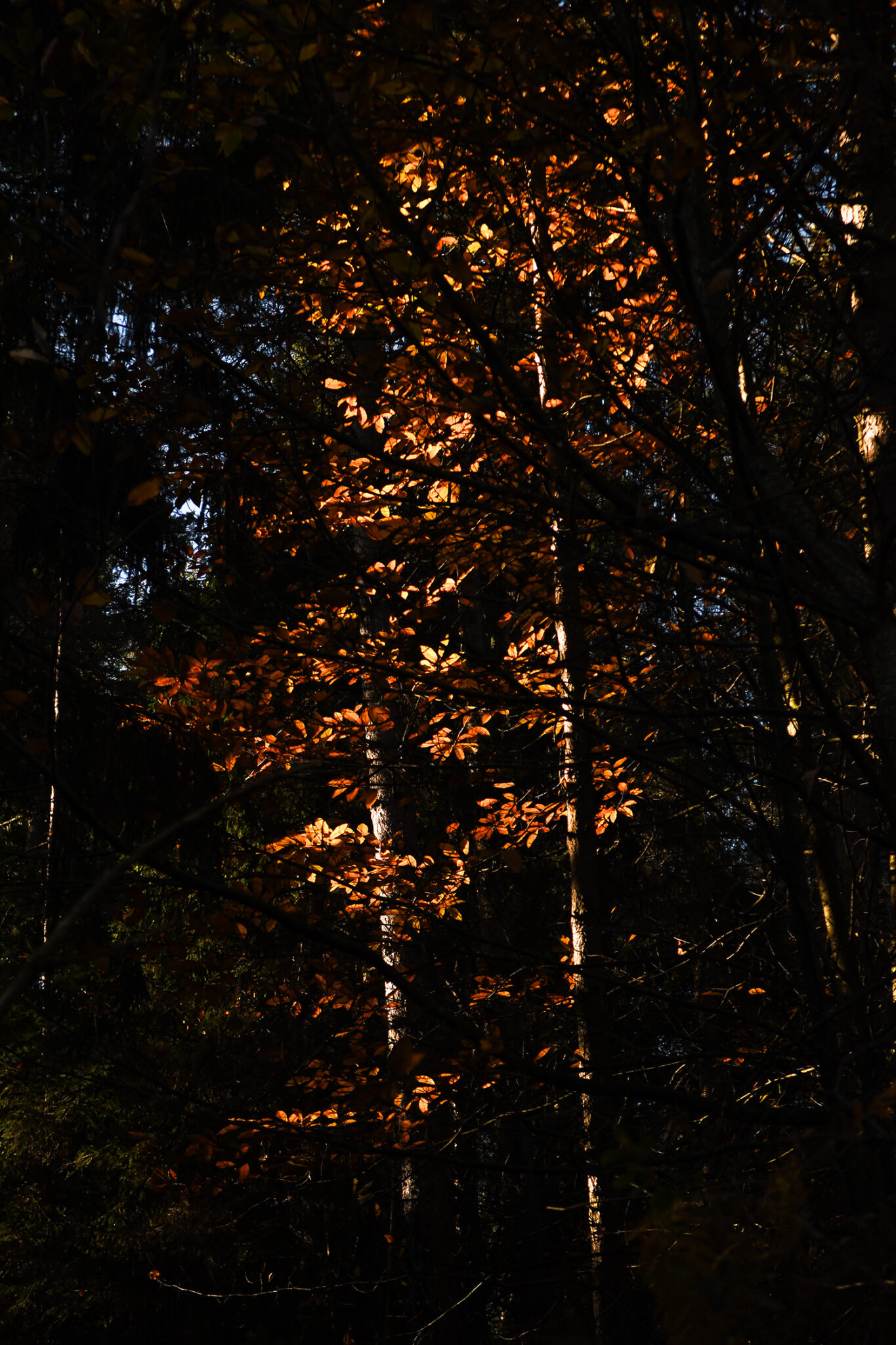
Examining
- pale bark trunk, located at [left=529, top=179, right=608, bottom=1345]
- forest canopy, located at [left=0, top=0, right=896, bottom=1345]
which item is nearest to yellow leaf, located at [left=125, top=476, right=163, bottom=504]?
forest canopy, located at [left=0, top=0, right=896, bottom=1345]

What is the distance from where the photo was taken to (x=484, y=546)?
149 inches

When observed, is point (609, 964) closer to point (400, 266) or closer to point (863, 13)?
point (400, 266)

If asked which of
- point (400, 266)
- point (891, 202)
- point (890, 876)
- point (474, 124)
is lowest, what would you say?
point (890, 876)

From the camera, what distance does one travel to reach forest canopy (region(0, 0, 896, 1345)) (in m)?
2.48

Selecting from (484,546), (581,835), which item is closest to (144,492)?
(484,546)

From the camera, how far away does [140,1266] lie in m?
10.2

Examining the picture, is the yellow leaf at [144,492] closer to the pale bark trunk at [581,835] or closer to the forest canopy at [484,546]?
the forest canopy at [484,546]

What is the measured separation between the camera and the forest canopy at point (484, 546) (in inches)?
97.8

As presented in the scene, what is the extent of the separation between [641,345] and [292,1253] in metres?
10.6

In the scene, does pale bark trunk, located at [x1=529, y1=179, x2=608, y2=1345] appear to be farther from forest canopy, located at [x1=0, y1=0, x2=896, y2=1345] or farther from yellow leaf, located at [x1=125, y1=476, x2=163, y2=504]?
yellow leaf, located at [x1=125, y1=476, x2=163, y2=504]

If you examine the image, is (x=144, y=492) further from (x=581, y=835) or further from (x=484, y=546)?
(x=581, y=835)

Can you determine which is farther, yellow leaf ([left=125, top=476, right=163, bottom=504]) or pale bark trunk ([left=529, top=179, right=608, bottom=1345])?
pale bark trunk ([left=529, top=179, right=608, bottom=1345])

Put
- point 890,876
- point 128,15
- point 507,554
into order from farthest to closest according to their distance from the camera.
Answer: point 507,554
point 890,876
point 128,15

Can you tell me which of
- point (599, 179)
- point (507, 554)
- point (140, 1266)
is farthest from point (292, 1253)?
point (599, 179)
